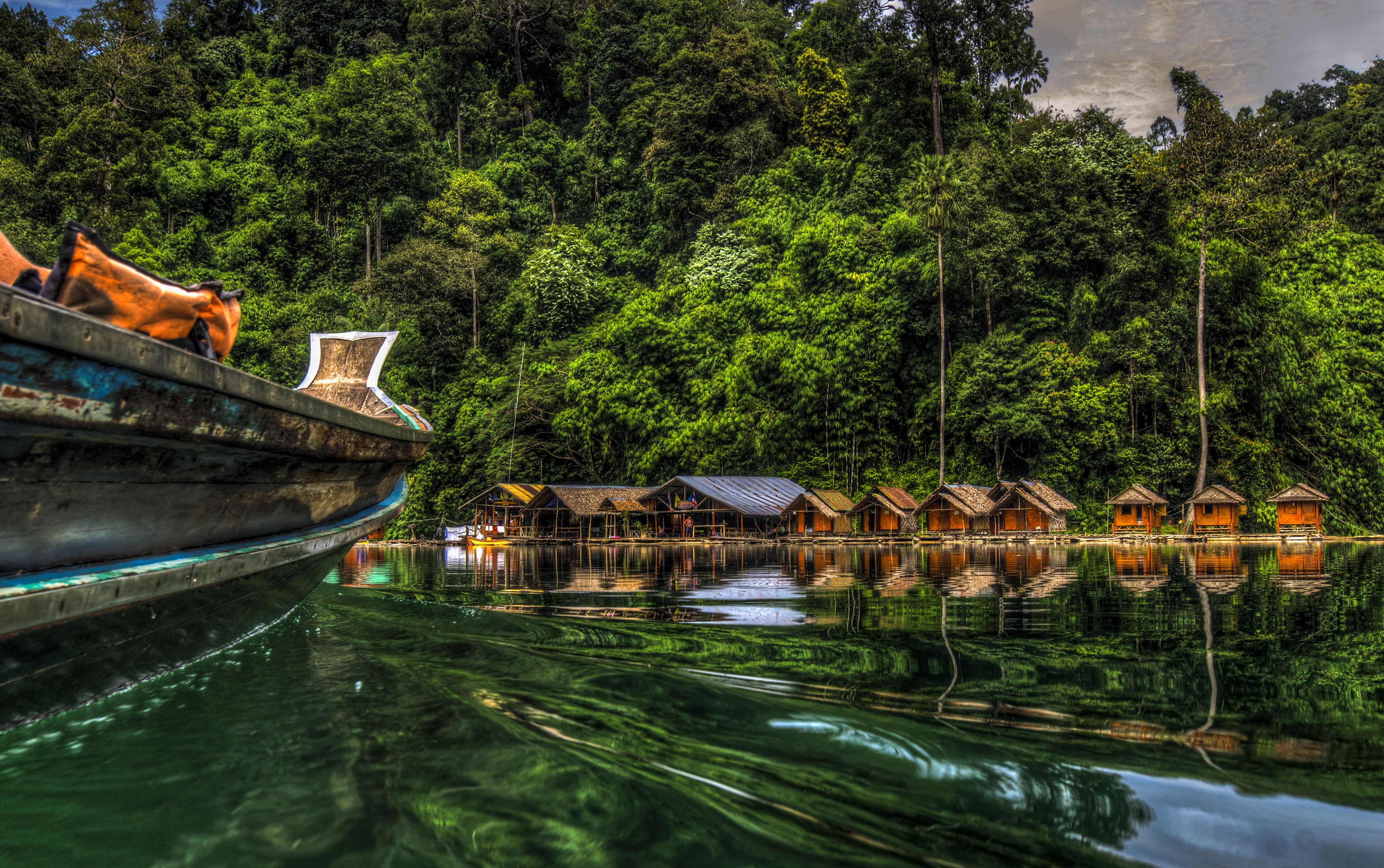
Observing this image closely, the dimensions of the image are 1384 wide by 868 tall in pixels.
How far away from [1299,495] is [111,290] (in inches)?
1071

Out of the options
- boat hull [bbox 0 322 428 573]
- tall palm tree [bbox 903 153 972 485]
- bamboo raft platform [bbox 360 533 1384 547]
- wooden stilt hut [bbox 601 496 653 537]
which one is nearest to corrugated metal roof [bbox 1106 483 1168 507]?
bamboo raft platform [bbox 360 533 1384 547]

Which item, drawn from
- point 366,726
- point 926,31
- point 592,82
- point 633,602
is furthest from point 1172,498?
point 592,82

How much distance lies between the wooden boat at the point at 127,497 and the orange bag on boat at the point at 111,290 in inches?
9.0

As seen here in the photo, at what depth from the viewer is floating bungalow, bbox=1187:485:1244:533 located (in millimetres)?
21766

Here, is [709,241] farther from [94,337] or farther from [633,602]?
[94,337]

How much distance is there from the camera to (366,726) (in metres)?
2.13

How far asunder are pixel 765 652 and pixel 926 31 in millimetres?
35496

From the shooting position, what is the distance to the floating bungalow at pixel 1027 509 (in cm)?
2217

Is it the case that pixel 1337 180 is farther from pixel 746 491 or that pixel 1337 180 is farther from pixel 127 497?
pixel 127 497

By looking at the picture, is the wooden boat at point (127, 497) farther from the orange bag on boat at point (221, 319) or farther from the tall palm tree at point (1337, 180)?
the tall palm tree at point (1337, 180)

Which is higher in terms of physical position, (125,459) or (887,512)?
(125,459)

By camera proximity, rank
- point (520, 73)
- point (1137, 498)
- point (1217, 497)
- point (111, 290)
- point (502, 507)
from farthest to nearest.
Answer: point (520, 73) < point (502, 507) < point (1137, 498) < point (1217, 497) < point (111, 290)

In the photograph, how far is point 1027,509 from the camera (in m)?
22.6

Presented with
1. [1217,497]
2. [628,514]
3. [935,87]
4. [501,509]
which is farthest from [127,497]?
[935,87]
